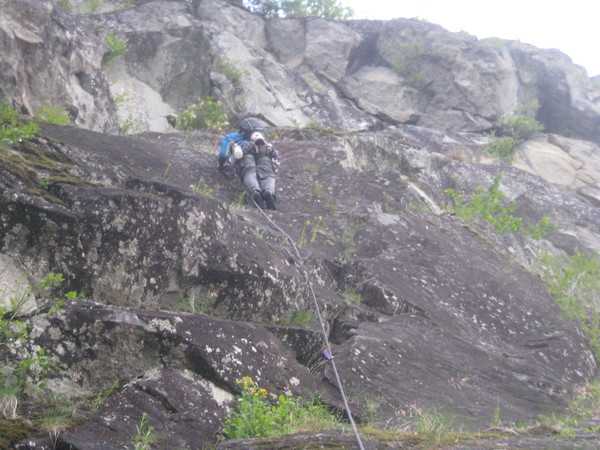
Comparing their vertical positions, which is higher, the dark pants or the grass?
the dark pants

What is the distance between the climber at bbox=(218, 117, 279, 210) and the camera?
9.83 meters

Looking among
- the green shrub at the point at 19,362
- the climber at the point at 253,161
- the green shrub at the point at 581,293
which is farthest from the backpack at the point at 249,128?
the green shrub at the point at 19,362

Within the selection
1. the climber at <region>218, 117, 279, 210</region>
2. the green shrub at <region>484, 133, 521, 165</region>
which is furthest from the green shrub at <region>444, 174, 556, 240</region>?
the green shrub at <region>484, 133, 521, 165</region>

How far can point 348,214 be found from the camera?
9992mm

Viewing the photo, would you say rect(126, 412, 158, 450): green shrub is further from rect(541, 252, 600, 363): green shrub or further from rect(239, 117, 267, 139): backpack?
rect(239, 117, 267, 139): backpack

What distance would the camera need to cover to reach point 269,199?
9.80 meters

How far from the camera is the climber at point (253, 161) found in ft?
Answer: 32.2

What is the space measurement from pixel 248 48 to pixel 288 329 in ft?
50.0

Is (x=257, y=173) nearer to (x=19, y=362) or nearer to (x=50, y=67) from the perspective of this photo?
(x=50, y=67)

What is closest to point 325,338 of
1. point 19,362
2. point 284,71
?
point 19,362

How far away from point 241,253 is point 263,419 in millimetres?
2389

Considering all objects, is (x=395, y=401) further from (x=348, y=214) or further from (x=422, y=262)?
(x=348, y=214)

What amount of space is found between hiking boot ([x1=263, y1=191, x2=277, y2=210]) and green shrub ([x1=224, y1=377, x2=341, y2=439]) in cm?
519

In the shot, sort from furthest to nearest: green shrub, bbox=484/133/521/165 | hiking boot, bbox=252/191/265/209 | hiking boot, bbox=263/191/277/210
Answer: green shrub, bbox=484/133/521/165 < hiking boot, bbox=263/191/277/210 < hiking boot, bbox=252/191/265/209
